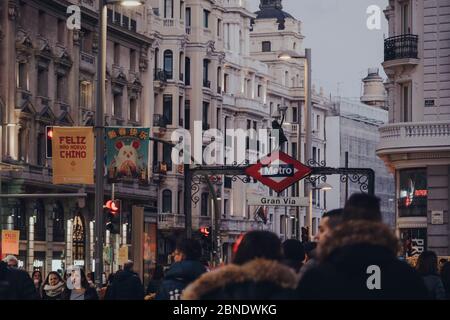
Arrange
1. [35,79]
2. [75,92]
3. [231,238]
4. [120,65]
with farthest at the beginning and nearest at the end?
1. [231,238]
2. [120,65]
3. [75,92]
4. [35,79]

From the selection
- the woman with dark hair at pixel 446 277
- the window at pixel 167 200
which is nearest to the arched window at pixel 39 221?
the window at pixel 167 200

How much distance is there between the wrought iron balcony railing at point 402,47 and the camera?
48.5 m

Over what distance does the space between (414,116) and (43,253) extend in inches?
1009

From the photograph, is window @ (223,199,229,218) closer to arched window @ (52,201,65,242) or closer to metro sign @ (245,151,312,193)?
arched window @ (52,201,65,242)

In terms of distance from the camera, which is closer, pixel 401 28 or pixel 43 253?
pixel 401 28

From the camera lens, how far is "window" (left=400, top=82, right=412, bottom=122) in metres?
49.0

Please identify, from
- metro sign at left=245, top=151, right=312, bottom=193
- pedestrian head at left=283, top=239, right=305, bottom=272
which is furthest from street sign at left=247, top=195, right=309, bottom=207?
pedestrian head at left=283, top=239, right=305, bottom=272

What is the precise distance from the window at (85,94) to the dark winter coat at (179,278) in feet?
202

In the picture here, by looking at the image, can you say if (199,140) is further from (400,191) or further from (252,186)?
(400,191)

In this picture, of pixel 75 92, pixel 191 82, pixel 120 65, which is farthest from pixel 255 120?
pixel 75 92

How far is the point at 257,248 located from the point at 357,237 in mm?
771

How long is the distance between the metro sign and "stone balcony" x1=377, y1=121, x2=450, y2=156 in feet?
43.6
